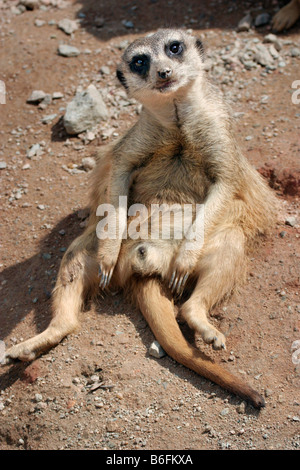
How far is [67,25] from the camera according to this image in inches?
239

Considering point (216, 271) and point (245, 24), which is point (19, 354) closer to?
point (216, 271)

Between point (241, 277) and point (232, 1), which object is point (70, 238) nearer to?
point (241, 277)

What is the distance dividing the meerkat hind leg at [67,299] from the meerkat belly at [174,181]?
1.69 ft

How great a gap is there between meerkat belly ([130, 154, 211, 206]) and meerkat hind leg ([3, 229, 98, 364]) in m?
0.51

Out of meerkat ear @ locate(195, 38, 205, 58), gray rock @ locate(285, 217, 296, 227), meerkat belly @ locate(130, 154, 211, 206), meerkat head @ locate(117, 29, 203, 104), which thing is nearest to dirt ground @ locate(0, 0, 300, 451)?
gray rock @ locate(285, 217, 296, 227)

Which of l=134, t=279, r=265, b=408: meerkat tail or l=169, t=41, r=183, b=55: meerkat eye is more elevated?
l=169, t=41, r=183, b=55: meerkat eye

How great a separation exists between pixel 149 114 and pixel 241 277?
118 centimetres

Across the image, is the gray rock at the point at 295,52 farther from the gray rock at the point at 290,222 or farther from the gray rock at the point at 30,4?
the gray rock at the point at 30,4

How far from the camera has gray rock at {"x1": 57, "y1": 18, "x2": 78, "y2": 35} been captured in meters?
6.02

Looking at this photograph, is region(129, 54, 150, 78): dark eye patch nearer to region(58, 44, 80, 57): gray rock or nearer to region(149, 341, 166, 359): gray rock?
region(149, 341, 166, 359): gray rock

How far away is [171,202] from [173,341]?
36.8 inches

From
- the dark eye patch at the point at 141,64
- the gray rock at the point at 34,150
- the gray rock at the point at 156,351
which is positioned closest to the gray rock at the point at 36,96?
the gray rock at the point at 34,150

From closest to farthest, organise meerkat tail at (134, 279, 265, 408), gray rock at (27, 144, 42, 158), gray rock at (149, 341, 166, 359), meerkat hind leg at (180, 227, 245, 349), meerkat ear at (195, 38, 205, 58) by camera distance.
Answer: meerkat tail at (134, 279, 265, 408), gray rock at (149, 341, 166, 359), meerkat hind leg at (180, 227, 245, 349), meerkat ear at (195, 38, 205, 58), gray rock at (27, 144, 42, 158)

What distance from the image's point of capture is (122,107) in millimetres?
5301
